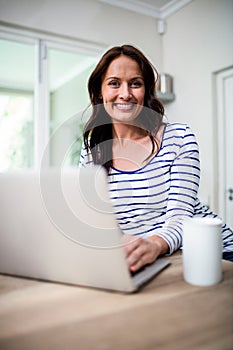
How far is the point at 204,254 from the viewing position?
645 millimetres

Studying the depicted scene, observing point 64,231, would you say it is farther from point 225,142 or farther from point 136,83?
point 225,142

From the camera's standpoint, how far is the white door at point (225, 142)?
2.86 metres

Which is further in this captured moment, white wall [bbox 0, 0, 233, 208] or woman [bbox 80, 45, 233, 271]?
white wall [bbox 0, 0, 233, 208]

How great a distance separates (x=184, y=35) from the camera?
325cm

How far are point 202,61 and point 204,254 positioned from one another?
2.77m

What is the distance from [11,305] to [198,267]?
1.22 ft

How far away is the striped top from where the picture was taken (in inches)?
40.3

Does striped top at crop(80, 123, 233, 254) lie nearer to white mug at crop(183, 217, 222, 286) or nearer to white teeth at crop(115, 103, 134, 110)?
white teeth at crop(115, 103, 134, 110)

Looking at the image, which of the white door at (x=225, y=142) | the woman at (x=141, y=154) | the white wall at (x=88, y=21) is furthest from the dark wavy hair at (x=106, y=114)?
the white wall at (x=88, y=21)

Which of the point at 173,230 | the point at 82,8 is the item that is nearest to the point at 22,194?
the point at 173,230

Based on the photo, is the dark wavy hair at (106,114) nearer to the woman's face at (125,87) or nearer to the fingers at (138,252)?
the woman's face at (125,87)

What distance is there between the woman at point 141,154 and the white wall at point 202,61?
5.77 ft

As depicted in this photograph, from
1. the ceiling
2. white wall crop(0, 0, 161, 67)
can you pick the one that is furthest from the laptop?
the ceiling

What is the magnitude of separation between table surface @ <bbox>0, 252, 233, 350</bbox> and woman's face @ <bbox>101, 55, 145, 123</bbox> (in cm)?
79
